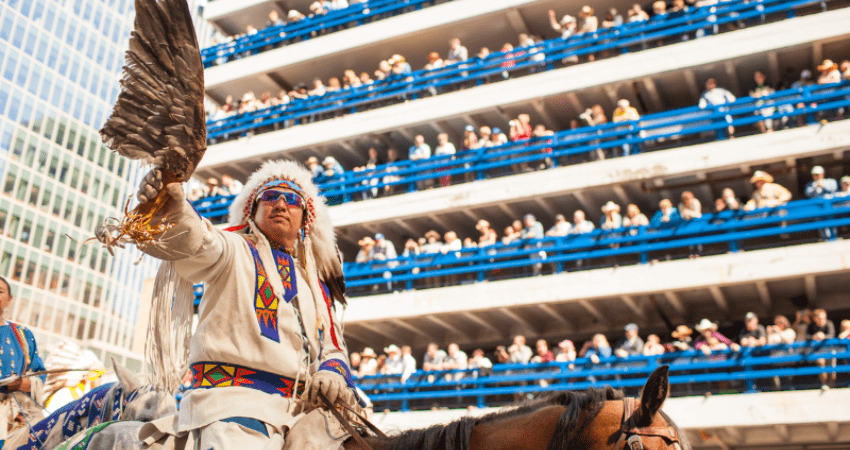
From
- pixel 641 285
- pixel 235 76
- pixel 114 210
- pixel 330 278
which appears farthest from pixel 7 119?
pixel 330 278

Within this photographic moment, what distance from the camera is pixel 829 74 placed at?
14.0 metres

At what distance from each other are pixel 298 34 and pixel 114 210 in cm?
5864

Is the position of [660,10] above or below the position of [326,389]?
above

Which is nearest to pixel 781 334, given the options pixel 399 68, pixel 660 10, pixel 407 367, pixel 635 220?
pixel 635 220

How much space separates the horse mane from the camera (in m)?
2.81

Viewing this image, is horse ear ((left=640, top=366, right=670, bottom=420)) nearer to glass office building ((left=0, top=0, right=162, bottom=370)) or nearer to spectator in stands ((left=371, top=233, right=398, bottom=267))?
spectator in stands ((left=371, top=233, right=398, bottom=267))

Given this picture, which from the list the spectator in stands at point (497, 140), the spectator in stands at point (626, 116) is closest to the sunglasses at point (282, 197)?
the spectator in stands at point (626, 116)

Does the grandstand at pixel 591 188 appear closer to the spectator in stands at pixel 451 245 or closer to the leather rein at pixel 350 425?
the spectator in stands at pixel 451 245

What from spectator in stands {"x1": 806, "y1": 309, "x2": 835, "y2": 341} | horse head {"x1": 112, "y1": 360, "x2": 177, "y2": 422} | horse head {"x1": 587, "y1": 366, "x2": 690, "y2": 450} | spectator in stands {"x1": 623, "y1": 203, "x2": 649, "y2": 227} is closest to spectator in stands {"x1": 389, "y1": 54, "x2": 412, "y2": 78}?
spectator in stands {"x1": 623, "y1": 203, "x2": 649, "y2": 227}

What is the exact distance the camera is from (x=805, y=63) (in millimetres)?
16000

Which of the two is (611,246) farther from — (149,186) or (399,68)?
(149,186)

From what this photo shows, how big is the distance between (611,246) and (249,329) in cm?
1192

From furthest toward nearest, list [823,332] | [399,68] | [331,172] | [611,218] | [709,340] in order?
1. [399,68]
2. [331,172]
3. [611,218]
4. [709,340]
5. [823,332]

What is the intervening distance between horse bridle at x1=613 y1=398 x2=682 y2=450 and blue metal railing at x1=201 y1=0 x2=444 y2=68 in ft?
60.7
